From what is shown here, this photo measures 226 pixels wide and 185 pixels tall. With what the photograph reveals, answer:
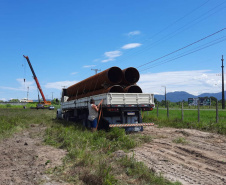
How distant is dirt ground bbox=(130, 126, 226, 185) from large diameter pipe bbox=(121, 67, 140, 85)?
3937 mm

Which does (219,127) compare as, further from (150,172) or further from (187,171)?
(150,172)

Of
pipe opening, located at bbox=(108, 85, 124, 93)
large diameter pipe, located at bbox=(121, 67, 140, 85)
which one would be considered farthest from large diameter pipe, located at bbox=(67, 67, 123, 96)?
large diameter pipe, located at bbox=(121, 67, 140, 85)

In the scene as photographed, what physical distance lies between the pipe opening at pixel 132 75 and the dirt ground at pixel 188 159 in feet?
13.2

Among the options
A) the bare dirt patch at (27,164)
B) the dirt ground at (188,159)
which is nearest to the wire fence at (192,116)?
the dirt ground at (188,159)

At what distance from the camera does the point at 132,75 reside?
12688mm

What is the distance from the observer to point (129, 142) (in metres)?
8.16

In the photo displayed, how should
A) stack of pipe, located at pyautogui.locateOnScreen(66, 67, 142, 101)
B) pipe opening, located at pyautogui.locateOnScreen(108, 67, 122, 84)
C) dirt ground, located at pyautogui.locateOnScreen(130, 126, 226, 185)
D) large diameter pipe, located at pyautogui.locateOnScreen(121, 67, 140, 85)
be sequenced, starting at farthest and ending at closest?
large diameter pipe, located at pyautogui.locateOnScreen(121, 67, 140, 85), pipe opening, located at pyautogui.locateOnScreen(108, 67, 122, 84), stack of pipe, located at pyautogui.locateOnScreen(66, 67, 142, 101), dirt ground, located at pyautogui.locateOnScreen(130, 126, 226, 185)

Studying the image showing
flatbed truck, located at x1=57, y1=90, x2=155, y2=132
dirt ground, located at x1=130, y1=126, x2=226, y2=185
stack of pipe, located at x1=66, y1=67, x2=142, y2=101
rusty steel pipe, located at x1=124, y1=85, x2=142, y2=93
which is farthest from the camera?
rusty steel pipe, located at x1=124, y1=85, x2=142, y2=93

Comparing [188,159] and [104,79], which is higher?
[104,79]

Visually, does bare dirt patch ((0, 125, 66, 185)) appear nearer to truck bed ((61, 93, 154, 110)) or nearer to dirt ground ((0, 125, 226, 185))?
dirt ground ((0, 125, 226, 185))

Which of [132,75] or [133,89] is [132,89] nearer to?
[133,89]

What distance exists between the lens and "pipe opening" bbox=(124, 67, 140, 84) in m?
12.6

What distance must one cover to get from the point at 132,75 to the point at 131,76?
0.08 metres

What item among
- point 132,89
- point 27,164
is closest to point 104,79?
point 132,89
